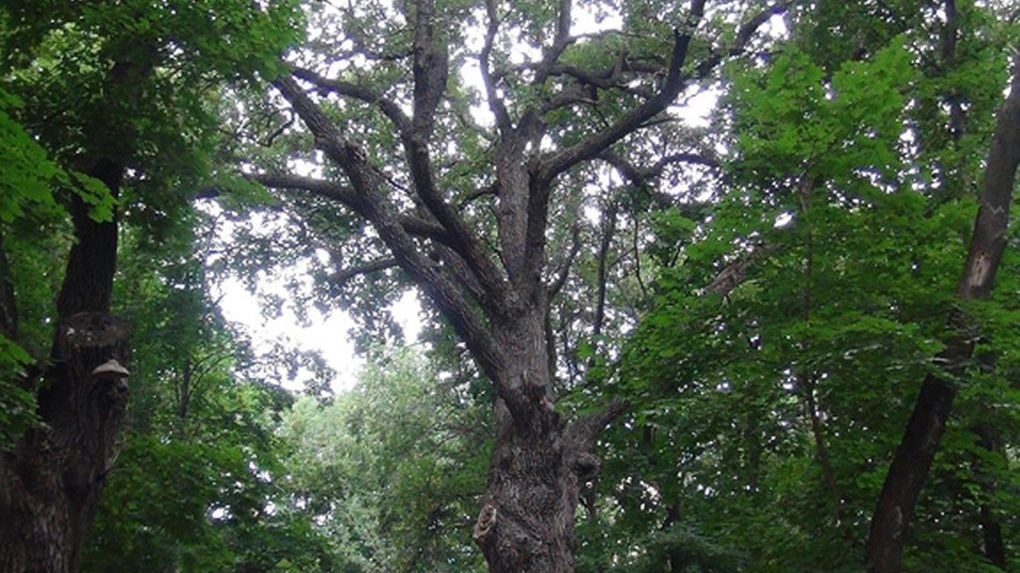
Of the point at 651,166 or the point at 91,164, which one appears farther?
the point at 651,166

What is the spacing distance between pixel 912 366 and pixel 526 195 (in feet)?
17.9

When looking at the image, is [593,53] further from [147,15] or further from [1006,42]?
[147,15]

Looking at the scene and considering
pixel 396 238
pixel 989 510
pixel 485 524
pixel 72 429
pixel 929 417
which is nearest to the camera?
pixel 929 417

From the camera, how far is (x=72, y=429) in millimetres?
5891

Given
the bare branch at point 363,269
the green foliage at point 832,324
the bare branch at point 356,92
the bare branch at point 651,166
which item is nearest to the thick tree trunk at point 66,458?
the green foliage at point 832,324

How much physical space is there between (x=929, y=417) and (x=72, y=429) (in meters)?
5.64

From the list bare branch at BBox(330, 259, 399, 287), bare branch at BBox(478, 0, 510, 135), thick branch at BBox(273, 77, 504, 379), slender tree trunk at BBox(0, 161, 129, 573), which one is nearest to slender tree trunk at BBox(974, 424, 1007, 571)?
thick branch at BBox(273, 77, 504, 379)

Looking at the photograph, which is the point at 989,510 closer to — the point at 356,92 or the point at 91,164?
the point at 91,164

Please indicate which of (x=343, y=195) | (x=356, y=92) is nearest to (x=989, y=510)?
(x=343, y=195)

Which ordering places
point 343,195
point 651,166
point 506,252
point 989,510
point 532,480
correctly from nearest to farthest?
point 989,510 → point 532,480 → point 343,195 → point 506,252 → point 651,166

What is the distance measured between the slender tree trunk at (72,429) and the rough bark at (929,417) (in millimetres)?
5207

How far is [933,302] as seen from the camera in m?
5.69

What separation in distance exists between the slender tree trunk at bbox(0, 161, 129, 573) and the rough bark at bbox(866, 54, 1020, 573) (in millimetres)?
5207

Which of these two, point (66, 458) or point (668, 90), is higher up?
point (668, 90)
